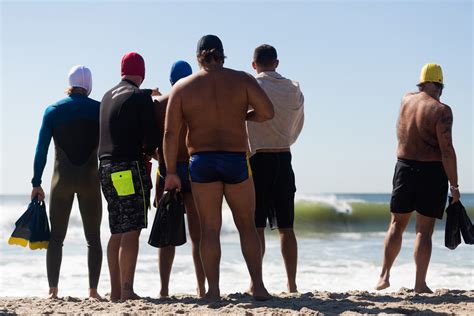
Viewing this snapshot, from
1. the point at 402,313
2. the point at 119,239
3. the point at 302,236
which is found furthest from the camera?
the point at 302,236

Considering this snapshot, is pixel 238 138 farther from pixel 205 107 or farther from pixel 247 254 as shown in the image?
pixel 247 254

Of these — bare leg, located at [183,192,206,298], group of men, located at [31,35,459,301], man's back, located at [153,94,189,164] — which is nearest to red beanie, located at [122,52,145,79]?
group of men, located at [31,35,459,301]

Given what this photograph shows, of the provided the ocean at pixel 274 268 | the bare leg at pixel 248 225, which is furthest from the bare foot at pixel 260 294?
the ocean at pixel 274 268

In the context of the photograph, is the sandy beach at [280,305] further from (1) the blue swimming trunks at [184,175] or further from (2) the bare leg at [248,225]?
(1) the blue swimming trunks at [184,175]

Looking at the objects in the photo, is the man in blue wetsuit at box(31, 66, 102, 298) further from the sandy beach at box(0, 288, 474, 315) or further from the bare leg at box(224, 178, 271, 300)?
the bare leg at box(224, 178, 271, 300)

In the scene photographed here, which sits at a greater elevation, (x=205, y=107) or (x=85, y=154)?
(x=205, y=107)

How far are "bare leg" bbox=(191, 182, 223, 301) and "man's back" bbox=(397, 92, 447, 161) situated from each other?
202 centimetres

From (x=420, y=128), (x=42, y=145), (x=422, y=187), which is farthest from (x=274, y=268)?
(x=42, y=145)

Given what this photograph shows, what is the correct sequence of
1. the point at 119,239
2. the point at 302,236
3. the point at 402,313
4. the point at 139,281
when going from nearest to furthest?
1. the point at 402,313
2. the point at 119,239
3. the point at 139,281
4. the point at 302,236

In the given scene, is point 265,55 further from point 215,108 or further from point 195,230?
point 195,230

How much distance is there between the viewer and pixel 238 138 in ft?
16.9

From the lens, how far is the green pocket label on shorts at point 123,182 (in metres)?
5.34

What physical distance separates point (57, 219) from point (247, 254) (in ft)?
6.10

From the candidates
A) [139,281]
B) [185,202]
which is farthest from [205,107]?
[139,281]
